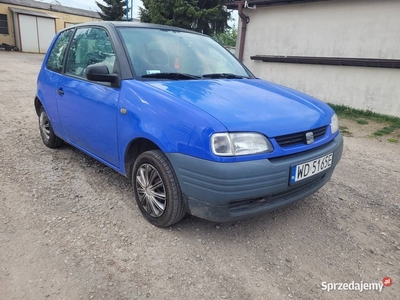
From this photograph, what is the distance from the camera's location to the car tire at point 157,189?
7.52 ft

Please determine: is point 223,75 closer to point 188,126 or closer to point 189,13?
point 188,126

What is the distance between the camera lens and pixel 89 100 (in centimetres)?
297

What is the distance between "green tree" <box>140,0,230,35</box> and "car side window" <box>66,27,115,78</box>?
12903mm

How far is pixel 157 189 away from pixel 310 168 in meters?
1.21

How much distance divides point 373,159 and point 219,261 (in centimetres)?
348

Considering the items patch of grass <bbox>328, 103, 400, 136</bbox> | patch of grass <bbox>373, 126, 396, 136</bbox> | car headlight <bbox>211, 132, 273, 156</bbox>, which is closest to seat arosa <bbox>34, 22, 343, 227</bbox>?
car headlight <bbox>211, 132, 273, 156</bbox>

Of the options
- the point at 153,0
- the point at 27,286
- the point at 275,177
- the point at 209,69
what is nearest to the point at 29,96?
the point at 209,69

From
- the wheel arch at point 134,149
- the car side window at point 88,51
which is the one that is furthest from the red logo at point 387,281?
the car side window at point 88,51

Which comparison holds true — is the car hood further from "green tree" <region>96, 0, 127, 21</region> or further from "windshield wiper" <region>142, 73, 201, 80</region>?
"green tree" <region>96, 0, 127, 21</region>

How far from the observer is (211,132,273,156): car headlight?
201 centimetres

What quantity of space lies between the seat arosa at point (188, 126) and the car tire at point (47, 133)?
0.78 meters

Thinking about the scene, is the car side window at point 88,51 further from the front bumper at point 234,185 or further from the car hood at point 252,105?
the front bumper at point 234,185

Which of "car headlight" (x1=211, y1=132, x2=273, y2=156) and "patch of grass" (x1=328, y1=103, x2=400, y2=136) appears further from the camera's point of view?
"patch of grass" (x1=328, y1=103, x2=400, y2=136)

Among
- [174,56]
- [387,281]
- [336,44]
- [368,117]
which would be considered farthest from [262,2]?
[387,281]
